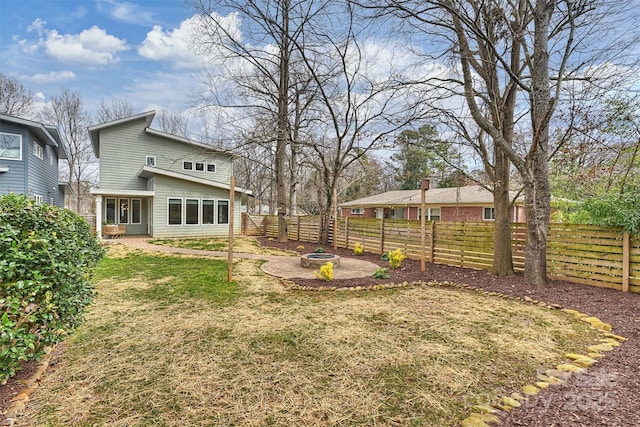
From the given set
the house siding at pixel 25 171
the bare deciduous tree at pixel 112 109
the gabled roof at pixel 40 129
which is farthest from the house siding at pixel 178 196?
the bare deciduous tree at pixel 112 109

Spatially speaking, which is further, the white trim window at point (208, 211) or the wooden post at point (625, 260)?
the white trim window at point (208, 211)

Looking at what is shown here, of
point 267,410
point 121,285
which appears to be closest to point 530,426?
point 267,410

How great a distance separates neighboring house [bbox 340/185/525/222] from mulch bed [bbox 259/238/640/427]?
37.6 ft

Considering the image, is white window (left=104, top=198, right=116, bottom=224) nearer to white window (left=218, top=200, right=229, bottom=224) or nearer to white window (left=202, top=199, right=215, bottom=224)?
white window (left=202, top=199, right=215, bottom=224)

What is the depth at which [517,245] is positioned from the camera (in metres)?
6.95

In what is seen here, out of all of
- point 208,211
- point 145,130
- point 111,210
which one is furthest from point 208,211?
point 145,130

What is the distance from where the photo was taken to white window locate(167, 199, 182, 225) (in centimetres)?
1548

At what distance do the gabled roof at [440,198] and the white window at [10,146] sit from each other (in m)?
20.0

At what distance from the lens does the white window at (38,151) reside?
13692 mm

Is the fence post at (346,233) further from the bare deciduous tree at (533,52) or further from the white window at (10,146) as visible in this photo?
the white window at (10,146)

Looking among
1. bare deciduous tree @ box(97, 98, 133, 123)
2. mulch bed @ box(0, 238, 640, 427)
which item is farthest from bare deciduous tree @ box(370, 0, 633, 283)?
bare deciduous tree @ box(97, 98, 133, 123)

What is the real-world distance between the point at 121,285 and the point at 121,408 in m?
4.49

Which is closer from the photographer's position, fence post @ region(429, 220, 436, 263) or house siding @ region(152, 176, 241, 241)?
fence post @ region(429, 220, 436, 263)

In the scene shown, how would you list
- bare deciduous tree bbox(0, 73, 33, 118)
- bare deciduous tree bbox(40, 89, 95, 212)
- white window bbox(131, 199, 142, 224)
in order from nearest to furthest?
white window bbox(131, 199, 142, 224) → bare deciduous tree bbox(0, 73, 33, 118) → bare deciduous tree bbox(40, 89, 95, 212)
